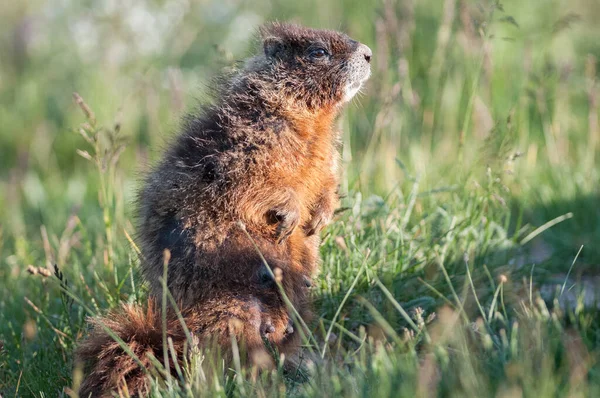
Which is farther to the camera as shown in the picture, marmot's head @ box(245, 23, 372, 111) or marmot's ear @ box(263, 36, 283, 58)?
marmot's ear @ box(263, 36, 283, 58)

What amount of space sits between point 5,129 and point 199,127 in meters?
4.97

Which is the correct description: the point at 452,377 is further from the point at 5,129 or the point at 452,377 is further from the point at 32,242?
the point at 5,129

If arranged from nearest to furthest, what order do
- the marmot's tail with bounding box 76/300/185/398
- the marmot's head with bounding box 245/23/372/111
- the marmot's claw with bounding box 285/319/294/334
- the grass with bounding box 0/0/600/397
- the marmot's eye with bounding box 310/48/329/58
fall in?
the grass with bounding box 0/0/600/397, the marmot's tail with bounding box 76/300/185/398, the marmot's claw with bounding box 285/319/294/334, the marmot's head with bounding box 245/23/372/111, the marmot's eye with bounding box 310/48/329/58

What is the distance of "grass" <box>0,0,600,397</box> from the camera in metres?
2.81

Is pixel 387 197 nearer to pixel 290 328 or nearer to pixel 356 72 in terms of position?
pixel 356 72

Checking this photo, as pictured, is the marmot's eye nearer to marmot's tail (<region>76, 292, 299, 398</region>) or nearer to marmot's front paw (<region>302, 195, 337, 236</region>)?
marmot's front paw (<region>302, 195, 337, 236</region>)

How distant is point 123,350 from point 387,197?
1.74 meters

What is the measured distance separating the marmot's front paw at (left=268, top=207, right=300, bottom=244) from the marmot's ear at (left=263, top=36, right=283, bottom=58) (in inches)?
36.0

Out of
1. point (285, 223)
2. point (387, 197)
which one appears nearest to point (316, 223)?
point (285, 223)

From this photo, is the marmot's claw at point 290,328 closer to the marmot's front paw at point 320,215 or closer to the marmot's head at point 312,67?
the marmot's front paw at point 320,215

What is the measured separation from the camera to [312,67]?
12.5 feet

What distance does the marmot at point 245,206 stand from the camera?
128 inches

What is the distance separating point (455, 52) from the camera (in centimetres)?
689

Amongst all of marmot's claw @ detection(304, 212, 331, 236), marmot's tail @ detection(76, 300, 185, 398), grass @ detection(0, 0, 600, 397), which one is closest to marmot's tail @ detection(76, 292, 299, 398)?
marmot's tail @ detection(76, 300, 185, 398)
